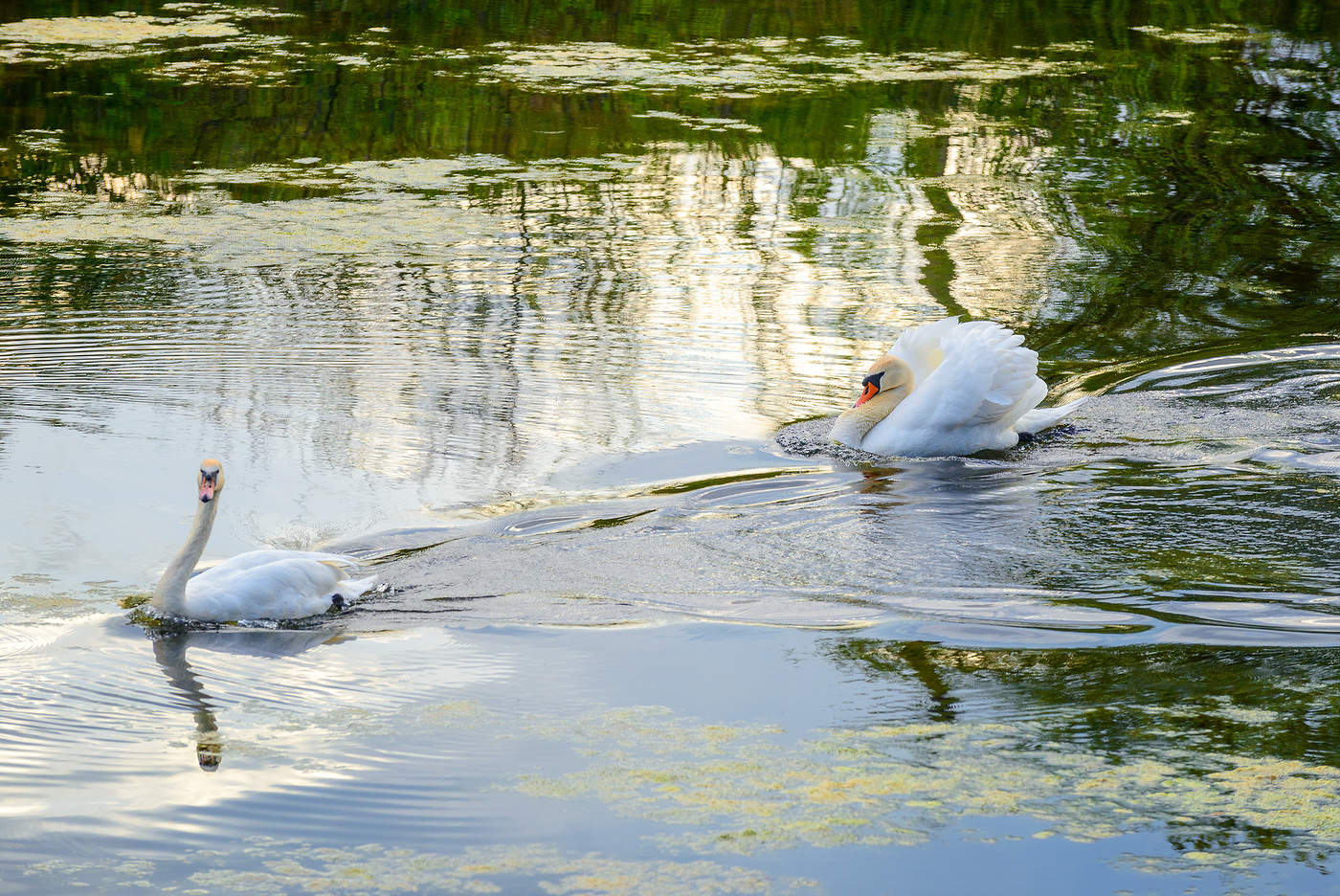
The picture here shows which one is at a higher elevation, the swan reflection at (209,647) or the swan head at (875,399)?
the swan head at (875,399)

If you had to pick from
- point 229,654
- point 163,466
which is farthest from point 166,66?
point 229,654

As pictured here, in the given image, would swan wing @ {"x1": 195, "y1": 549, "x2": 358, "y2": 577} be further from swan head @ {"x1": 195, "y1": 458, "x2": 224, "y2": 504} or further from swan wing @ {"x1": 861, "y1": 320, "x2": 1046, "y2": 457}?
swan wing @ {"x1": 861, "y1": 320, "x2": 1046, "y2": 457}

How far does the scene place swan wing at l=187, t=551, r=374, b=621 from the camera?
15.4ft

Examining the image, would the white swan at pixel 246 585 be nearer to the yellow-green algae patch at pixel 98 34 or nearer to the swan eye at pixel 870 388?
the swan eye at pixel 870 388

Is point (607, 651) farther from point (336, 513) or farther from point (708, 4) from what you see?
point (708, 4)

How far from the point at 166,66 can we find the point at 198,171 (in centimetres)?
435

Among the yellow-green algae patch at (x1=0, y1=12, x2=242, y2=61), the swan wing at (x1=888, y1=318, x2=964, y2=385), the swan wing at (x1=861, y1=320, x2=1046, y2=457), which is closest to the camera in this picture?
the swan wing at (x1=861, y1=320, x2=1046, y2=457)

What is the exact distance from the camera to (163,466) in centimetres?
619

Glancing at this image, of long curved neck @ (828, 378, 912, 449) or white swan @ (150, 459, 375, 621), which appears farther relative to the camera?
long curved neck @ (828, 378, 912, 449)

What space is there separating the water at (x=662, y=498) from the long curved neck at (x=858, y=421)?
15 cm

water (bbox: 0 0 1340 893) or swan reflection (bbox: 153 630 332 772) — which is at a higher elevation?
water (bbox: 0 0 1340 893)

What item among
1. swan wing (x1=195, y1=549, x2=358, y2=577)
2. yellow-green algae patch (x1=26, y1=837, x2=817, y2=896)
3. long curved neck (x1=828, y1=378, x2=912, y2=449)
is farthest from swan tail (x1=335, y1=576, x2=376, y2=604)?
long curved neck (x1=828, y1=378, x2=912, y2=449)

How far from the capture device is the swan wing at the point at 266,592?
470cm

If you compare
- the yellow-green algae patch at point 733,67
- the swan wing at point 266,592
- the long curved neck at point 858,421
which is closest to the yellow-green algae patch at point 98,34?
the yellow-green algae patch at point 733,67
